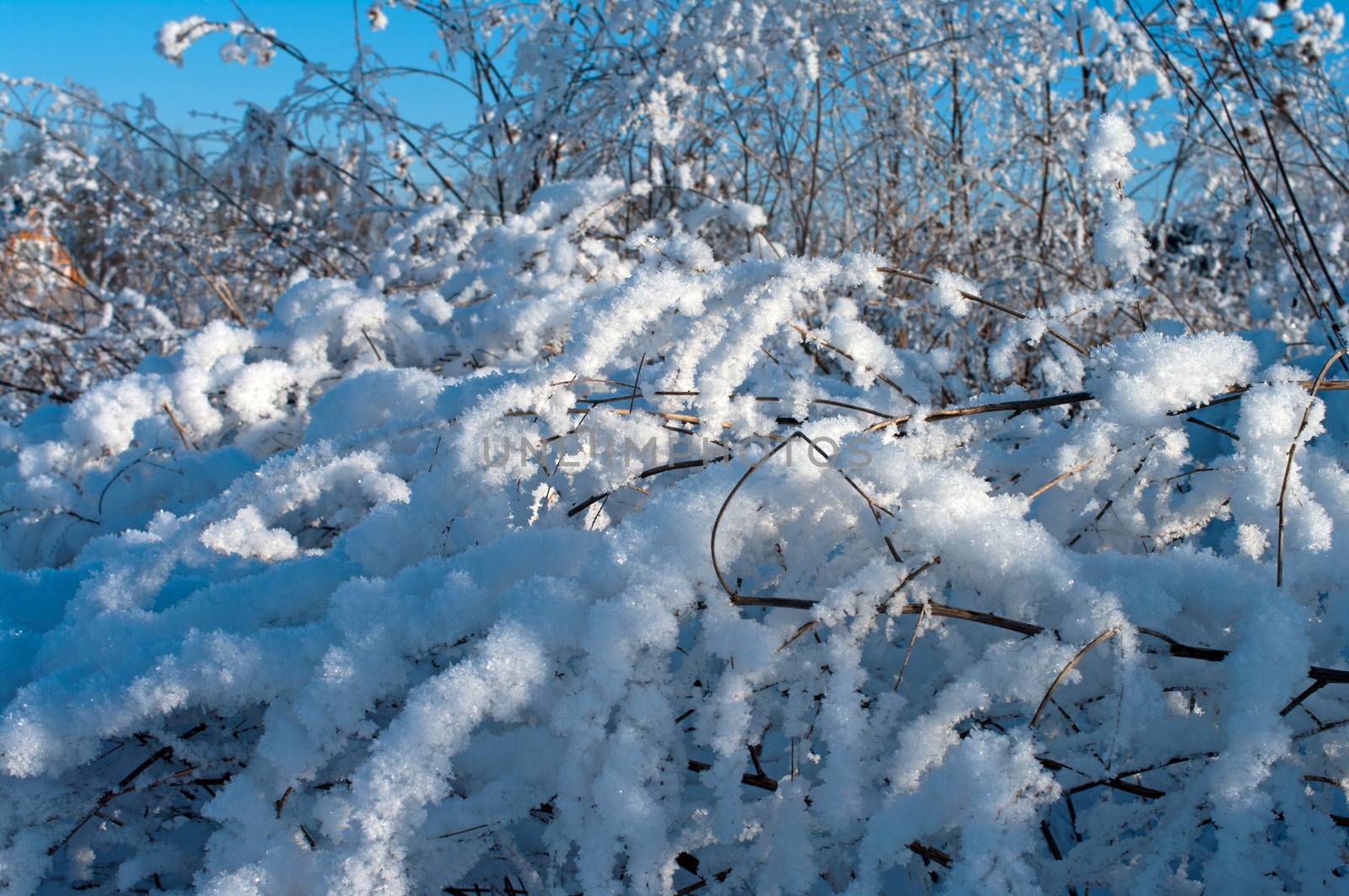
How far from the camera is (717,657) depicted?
3.54 feet

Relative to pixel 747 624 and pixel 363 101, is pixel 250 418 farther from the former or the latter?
pixel 363 101

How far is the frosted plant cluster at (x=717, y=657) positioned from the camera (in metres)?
0.91

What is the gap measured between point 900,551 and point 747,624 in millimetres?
223

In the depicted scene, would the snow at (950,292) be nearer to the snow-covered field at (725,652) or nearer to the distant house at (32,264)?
the snow-covered field at (725,652)

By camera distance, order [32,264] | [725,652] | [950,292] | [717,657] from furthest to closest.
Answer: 1. [32,264]
2. [950,292]
3. [717,657]
4. [725,652]

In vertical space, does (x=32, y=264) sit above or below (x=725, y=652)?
above

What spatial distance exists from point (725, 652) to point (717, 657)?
11 centimetres

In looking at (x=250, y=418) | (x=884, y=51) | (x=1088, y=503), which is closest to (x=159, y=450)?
(x=250, y=418)

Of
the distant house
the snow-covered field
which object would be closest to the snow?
the snow-covered field

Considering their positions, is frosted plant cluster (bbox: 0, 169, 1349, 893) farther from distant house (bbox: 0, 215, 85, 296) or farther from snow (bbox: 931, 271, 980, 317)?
distant house (bbox: 0, 215, 85, 296)

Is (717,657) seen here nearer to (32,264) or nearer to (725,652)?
(725,652)

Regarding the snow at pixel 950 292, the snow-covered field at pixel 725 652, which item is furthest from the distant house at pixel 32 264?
the snow at pixel 950 292

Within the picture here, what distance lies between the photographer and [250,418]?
2.35 meters

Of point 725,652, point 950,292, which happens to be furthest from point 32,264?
point 725,652
